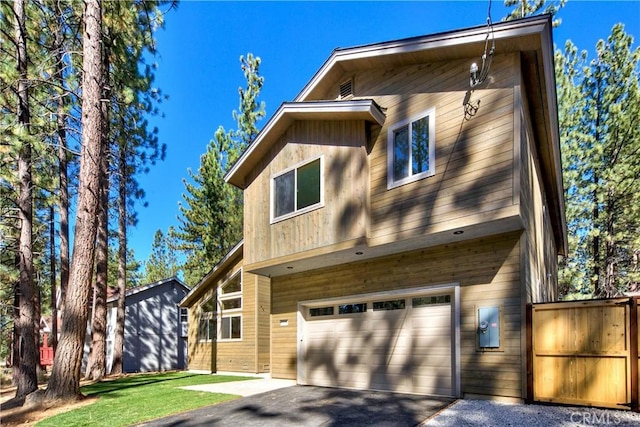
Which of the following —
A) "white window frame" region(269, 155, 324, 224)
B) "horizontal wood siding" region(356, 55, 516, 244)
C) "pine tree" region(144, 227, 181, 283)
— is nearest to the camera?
"horizontal wood siding" region(356, 55, 516, 244)

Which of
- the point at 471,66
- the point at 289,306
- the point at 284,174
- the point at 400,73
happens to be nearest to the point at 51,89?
the point at 284,174

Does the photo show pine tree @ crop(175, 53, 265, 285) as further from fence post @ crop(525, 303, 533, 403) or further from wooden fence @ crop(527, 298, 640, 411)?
wooden fence @ crop(527, 298, 640, 411)

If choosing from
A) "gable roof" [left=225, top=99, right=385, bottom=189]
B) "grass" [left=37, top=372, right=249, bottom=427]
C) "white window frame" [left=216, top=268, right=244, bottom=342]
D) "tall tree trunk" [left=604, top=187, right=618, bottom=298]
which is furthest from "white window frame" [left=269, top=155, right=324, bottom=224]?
"tall tree trunk" [left=604, top=187, right=618, bottom=298]

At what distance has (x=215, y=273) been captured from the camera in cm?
1428

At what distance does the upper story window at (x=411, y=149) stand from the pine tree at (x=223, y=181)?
14901 millimetres

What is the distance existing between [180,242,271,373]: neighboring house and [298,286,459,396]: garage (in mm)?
3665

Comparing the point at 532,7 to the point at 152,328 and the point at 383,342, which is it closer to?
the point at 383,342

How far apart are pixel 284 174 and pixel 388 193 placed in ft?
9.49

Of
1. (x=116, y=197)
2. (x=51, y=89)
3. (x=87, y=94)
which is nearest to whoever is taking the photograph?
(x=87, y=94)

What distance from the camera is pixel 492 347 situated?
20.7 ft

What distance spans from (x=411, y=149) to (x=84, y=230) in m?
7.28

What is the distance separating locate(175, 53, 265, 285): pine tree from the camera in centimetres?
→ 2123

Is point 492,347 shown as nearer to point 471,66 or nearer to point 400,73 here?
point 471,66

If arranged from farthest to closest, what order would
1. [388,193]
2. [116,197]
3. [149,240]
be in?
[149,240] < [116,197] < [388,193]
